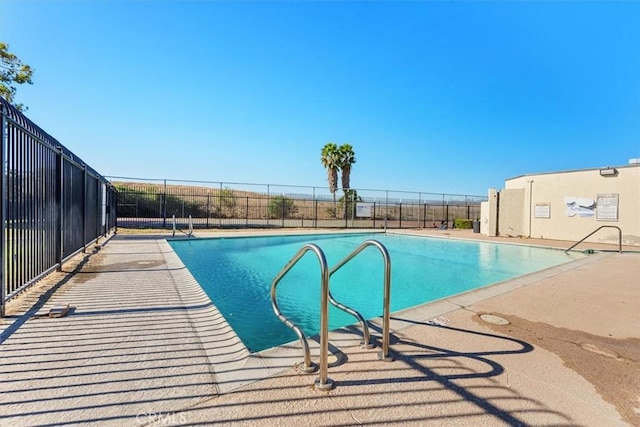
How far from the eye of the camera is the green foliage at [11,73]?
12562 mm

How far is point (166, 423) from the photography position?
63.6 inches

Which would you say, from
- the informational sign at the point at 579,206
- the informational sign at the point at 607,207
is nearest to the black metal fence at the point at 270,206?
the informational sign at the point at 579,206

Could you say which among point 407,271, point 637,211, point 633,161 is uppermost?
point 633,161

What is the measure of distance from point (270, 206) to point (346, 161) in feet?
32.4

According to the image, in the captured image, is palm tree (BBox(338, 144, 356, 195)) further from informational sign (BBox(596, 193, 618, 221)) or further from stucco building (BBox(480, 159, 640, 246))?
informational sign (BBox(596, 193, 618, 221))

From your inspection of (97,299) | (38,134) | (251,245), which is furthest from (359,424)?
(251,245)

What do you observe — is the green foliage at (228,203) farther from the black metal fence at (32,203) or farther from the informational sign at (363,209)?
the black metal fence at (32,203)

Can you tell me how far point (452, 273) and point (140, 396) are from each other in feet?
25.4

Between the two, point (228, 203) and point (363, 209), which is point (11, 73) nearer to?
point (228, 203)

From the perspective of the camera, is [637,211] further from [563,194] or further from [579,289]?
[579,289]

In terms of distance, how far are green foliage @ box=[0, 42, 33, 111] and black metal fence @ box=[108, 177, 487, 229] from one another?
515 centimetres

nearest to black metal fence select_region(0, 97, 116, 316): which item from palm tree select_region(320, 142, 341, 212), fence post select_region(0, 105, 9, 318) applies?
fence post select_region(0, 105, 9, 318)

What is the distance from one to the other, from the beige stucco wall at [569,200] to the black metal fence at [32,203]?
55.4ft

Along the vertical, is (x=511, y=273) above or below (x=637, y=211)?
below
